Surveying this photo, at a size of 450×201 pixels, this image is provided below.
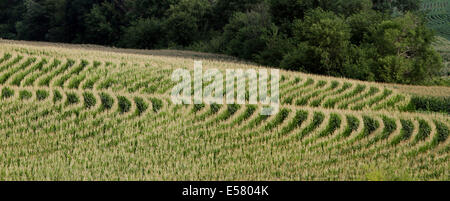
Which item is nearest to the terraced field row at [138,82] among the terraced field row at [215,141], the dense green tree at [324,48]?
the terraced field row at [215,141]

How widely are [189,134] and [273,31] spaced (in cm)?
2647

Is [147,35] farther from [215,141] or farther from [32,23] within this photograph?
[215,141]

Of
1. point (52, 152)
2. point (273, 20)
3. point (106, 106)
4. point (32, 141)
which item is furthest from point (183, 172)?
point (273, 20)

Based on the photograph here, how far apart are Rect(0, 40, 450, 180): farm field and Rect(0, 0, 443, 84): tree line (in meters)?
11.4

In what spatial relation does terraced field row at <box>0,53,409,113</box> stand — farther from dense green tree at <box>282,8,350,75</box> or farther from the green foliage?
dense green tree at <box>282,8,350,75</box>

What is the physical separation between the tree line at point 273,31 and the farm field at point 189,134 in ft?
37.4

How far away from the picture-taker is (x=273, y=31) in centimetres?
4228

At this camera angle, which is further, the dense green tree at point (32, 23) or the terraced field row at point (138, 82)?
the dense green tree at point (32, 23)

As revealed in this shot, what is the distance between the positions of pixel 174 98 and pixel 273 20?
1012 inches

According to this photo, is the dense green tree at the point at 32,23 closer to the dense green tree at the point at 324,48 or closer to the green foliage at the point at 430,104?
the dense green tree at the point at 324,48

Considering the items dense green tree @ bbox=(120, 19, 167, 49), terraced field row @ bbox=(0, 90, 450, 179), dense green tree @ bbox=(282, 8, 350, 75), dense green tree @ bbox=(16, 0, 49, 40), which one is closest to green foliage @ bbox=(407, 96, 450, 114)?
terraced field row @ bbox=(0, 90, 450, 179)

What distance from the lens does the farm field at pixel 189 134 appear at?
44.4 feet

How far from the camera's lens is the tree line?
3550 cm

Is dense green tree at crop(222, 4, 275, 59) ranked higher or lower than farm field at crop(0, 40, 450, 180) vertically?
higher
